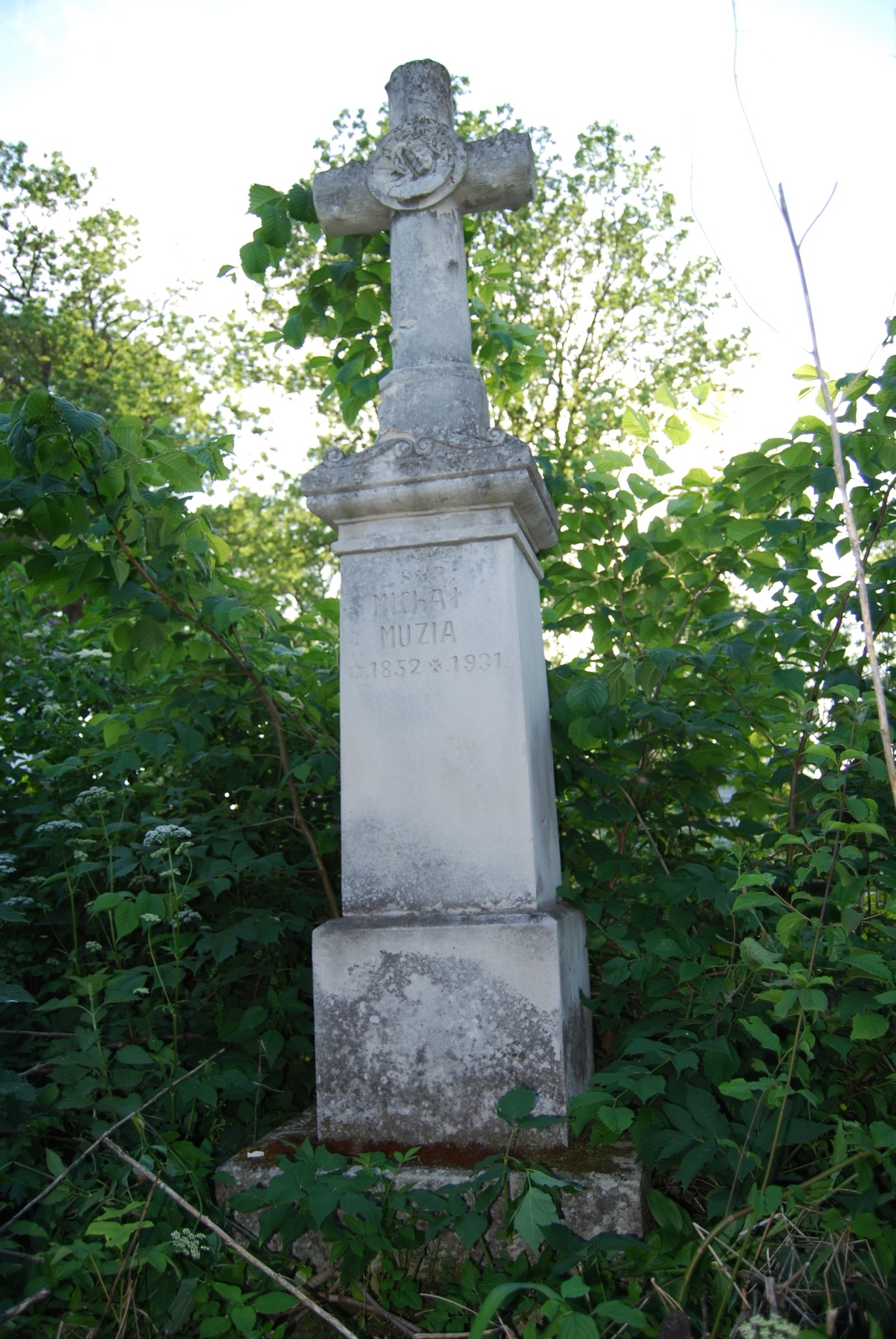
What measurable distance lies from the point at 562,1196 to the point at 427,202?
298cm

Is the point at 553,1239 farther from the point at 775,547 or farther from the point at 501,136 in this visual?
the point at 501,136

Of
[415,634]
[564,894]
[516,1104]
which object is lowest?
[516,1104]

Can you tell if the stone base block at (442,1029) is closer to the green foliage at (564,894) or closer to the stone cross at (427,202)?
the green foliage at (564,894)

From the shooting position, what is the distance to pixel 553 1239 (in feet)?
6.81

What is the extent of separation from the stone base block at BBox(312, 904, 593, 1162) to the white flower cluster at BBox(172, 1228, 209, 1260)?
1.60ft

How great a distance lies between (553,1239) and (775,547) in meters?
2.47

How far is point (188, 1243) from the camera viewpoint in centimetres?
216

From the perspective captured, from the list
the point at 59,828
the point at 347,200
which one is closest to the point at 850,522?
the point at 347,200

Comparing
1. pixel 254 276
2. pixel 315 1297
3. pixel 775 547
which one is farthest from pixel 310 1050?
pixel 254 276

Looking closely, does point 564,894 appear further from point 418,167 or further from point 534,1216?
point 418,167

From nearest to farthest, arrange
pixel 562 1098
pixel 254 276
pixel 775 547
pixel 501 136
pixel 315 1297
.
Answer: pixel 315 1297, pixel 562 1098, pixel 501 136, pixel 775 547, pixel 254 276

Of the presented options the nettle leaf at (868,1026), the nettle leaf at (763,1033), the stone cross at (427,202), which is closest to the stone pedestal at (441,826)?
the stone cross at (427,202)

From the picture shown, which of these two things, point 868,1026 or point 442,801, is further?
point 442,801

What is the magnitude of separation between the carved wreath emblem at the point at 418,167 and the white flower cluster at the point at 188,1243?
9.96 feet
